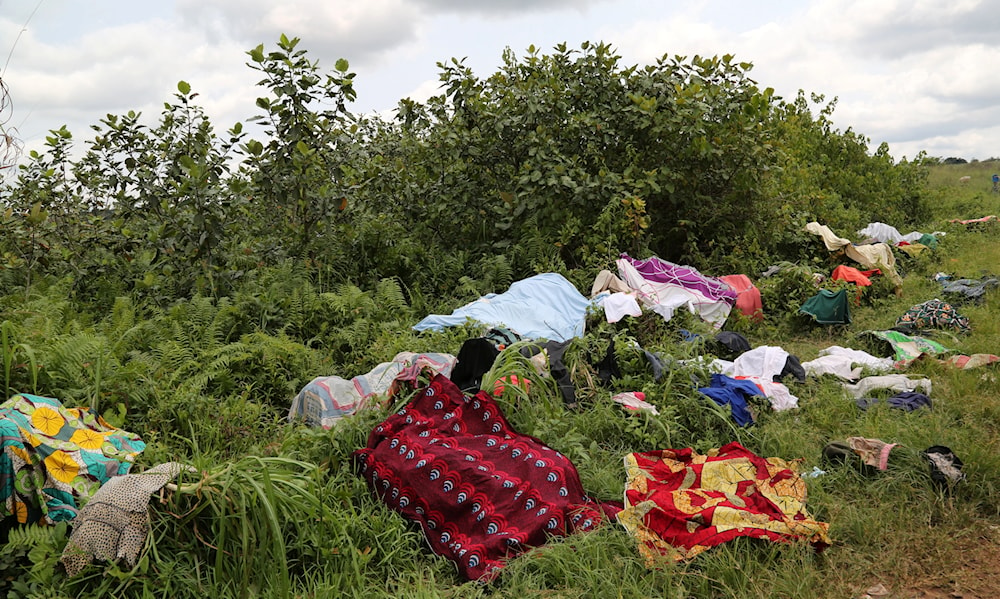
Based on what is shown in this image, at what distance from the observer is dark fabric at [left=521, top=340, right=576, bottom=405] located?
4238 mm

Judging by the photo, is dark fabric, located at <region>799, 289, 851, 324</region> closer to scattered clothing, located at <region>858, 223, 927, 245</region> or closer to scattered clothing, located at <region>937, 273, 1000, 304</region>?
scattered clothing, located at <region>937, 273, 1000, 304</region>

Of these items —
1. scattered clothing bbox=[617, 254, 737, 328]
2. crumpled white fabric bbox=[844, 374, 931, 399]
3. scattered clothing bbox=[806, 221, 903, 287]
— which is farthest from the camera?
scattered clothing bbox=[806, 221, 903, 287]

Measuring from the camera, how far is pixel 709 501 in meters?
3.02

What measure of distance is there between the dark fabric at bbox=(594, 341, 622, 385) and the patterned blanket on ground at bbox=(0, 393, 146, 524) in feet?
8.59

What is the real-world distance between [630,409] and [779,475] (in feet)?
3.05

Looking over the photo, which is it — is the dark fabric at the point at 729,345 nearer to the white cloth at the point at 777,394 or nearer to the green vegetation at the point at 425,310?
the green vegetation at the point at 425,310

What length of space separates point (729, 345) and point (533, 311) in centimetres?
158

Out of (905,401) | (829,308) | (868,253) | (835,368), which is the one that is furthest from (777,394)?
(868,253)

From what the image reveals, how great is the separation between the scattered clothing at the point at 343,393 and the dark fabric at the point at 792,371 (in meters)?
2.28

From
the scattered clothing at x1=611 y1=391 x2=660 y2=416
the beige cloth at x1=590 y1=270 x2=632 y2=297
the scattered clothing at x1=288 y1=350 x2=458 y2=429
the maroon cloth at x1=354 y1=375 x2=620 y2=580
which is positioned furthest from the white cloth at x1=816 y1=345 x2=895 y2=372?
the scattered clothing at x1=288 y1=350 x2=458 y2=429

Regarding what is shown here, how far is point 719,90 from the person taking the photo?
25.6 ft

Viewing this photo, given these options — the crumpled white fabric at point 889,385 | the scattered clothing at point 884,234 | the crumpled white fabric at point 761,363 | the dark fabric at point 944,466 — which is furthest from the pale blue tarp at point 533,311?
the scattered clothing at point 884,234

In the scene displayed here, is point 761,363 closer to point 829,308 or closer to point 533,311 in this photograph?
point 533,311

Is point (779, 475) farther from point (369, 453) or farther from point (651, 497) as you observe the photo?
point (369, 453)
